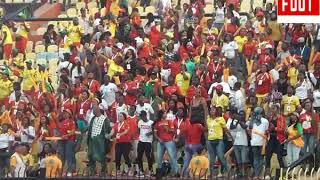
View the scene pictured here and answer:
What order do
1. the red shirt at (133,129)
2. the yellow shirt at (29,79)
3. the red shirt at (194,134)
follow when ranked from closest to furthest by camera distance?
the red shirt at (194,134), the red shirt at (133,129), the yellow shirt at (29,79)

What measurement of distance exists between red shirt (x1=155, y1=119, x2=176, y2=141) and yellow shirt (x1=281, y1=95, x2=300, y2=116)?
2108 millimetres

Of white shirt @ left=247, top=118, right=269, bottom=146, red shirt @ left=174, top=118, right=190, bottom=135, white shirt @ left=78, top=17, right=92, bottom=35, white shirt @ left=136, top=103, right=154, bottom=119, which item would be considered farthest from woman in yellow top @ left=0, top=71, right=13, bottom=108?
white shirt @ left=247, top=118, right=269, bottom=146

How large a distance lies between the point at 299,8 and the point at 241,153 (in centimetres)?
819

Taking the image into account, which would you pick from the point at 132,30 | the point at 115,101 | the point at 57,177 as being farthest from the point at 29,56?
the point at 57,177

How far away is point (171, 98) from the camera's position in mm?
19859

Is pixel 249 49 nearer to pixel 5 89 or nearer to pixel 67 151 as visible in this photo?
pixel 67 151

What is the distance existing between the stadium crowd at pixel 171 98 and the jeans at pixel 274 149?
0.02 m

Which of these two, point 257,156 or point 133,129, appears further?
point 133,129

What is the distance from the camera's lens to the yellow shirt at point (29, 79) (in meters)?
22.5

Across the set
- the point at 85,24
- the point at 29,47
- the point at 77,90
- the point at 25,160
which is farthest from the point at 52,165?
the point at 29,47

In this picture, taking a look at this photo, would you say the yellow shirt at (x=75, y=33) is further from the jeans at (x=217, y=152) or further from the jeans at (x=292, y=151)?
the jeans at (x=292, y=151)

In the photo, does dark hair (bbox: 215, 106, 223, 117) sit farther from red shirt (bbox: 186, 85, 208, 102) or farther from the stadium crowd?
red shirt (bbox: 186, 85, 208, 102)

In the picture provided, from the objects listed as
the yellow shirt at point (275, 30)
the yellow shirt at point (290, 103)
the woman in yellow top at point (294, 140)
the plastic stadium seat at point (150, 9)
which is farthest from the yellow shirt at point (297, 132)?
the plastic stadium seat at point (150, 9)

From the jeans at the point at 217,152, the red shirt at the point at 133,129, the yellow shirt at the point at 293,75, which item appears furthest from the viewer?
the yellow shirt at the point at 293,75
